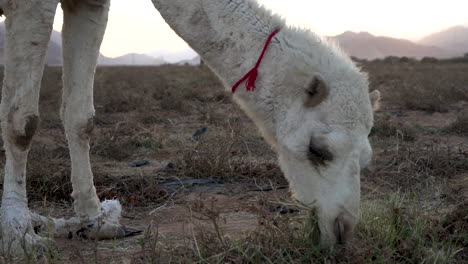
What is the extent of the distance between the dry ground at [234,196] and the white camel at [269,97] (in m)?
0.24

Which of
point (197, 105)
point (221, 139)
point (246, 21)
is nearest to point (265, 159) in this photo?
point (221, 139)

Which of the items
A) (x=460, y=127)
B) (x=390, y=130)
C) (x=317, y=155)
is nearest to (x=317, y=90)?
(x=317, y=155)

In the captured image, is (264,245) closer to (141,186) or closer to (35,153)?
(141,186)

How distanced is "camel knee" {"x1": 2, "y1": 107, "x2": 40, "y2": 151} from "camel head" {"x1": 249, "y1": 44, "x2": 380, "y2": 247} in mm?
1725

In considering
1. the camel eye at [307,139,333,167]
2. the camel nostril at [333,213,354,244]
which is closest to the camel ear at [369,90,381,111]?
the camel eye at [307,139,333,167]

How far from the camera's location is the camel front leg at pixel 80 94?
4.22 m

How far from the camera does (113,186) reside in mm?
5062

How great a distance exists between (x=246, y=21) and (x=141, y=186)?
7.31ft

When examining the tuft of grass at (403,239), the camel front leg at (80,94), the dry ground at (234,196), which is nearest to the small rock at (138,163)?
the dry ground at (234,196)

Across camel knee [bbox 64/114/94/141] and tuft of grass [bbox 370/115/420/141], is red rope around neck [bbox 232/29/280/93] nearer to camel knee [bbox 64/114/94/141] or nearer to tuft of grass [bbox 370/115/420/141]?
camel knee [bbox 64/114/94/141]

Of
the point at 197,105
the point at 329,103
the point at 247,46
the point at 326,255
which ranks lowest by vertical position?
the point at 197,105

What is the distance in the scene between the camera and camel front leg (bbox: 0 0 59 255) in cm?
353

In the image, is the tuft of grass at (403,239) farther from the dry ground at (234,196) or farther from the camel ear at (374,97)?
the camel ear at (374,97)

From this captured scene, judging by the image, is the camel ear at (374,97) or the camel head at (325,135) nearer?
the camel head at (325,135)
